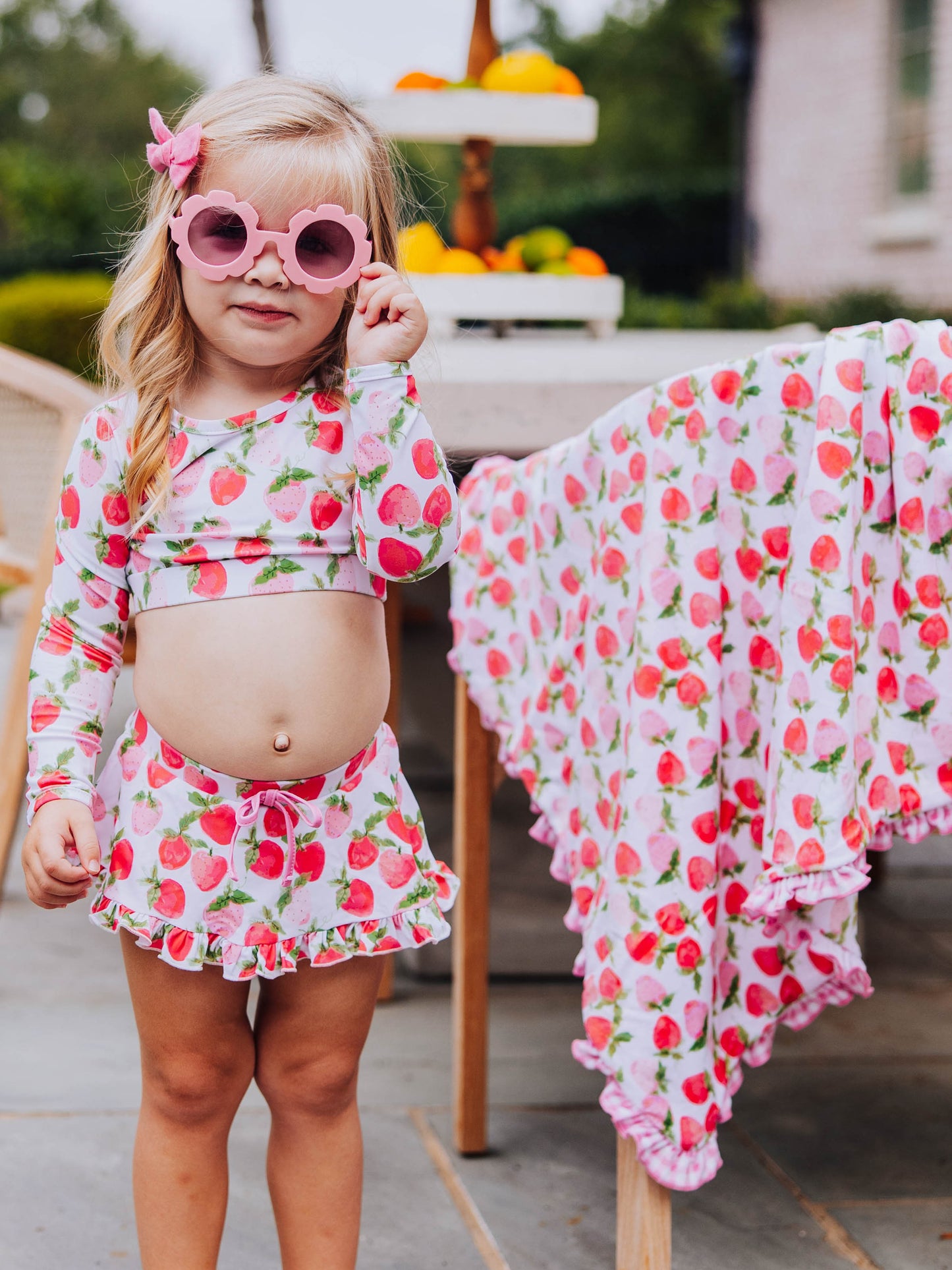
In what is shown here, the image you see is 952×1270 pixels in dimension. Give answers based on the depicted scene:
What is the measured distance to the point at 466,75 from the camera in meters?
2.94

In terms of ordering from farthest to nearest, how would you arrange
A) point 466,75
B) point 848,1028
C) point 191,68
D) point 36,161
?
point 191,68, point 36,161, point 466,75, point 848,1028

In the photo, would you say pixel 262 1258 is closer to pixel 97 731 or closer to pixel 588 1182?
pixel 588 1182

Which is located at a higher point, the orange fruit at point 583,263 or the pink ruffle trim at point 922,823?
the orange fruit at point 583,263

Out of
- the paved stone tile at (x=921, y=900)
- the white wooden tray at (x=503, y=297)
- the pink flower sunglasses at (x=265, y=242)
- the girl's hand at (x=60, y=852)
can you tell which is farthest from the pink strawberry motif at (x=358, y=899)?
the paved stone tile at (x=921, y=900)

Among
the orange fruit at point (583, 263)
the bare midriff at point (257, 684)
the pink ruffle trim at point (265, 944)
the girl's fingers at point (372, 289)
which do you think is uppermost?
the orange fruit at point (583, 263)

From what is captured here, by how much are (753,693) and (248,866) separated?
0.55m

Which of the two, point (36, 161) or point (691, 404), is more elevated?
point (36, 161)

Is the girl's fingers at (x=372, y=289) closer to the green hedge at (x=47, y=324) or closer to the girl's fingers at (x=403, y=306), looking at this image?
the girl's fingers at (x=403, y=306)

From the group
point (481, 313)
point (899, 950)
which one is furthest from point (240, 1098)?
point (899, 950)

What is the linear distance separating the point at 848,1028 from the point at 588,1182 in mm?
750

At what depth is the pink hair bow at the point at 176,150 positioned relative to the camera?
4.47ft

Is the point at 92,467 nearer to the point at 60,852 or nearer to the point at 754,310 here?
the point at 60,852

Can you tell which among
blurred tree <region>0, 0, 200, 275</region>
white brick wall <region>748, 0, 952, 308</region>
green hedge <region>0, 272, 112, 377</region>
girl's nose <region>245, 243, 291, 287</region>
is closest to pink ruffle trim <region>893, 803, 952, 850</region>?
girl's nose <region>245, 243, 291, 287</region>

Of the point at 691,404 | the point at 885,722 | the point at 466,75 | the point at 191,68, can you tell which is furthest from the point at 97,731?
the point at 191,68
